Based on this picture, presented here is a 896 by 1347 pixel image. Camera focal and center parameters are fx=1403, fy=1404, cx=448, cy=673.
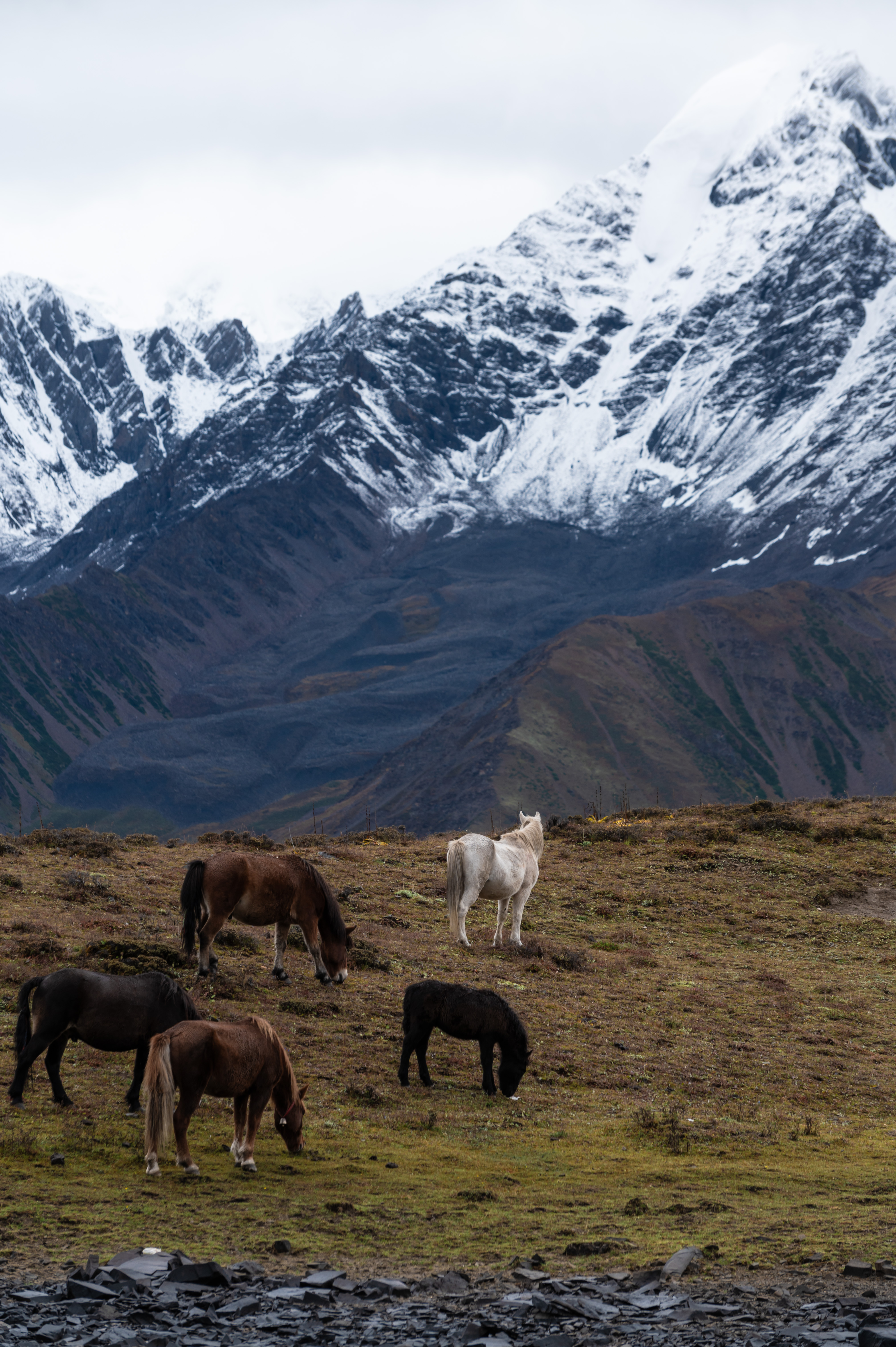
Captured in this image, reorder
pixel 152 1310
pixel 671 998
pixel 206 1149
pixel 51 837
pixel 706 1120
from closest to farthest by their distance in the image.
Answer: pixel 152 1310 < pixel 206 1149 < pixel 706 1120 < pixel 671 998 < pixel 51 837

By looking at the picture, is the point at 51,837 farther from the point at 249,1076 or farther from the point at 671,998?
the point at 249,1076

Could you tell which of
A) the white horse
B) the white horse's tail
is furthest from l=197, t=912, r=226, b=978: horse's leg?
the white horse's tail

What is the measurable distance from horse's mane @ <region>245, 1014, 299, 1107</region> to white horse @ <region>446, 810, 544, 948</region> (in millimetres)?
9579

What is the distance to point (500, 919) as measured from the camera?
28.9 meters

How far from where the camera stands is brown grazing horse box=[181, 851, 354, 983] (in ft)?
71.4

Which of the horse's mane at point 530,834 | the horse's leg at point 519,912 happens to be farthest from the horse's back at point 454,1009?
the horse's mane at point 530,834

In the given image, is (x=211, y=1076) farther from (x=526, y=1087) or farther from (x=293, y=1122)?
(x=526, y=1087)

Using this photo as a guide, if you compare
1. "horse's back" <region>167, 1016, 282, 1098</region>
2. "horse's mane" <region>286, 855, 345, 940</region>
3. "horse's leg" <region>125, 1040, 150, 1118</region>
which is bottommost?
"horse's leg" <region>125, 1040, 150, 1118</region>

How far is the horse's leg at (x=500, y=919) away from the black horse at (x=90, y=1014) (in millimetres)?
12375

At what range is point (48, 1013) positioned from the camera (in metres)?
16.5

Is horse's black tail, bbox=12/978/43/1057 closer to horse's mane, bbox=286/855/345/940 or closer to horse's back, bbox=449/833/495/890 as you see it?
horse's mane, bbox=286/855/345/940

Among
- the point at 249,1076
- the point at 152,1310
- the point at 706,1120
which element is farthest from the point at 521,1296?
the point at 706,1120

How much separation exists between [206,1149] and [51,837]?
23.3m

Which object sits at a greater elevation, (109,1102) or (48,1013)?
(48,1013)
